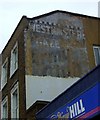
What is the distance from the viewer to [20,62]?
950 inches

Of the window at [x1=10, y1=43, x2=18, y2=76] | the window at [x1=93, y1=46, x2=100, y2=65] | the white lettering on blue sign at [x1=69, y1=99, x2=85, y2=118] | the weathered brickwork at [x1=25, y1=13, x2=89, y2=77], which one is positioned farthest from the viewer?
the window at [x1=10, y1=43, x2=18, y2=76]

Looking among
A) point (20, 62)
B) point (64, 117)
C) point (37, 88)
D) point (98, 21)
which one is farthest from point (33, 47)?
point (64, 117)

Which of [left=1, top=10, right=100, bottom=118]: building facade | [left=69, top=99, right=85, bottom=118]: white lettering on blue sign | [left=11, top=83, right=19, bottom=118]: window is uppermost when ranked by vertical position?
[left=1, top=10, right=100, bottom=118]: building facade

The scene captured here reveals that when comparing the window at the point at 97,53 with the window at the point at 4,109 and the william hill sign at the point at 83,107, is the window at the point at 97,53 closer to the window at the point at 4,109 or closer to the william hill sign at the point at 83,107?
the window at the point at 4,109

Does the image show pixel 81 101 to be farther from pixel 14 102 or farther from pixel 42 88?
pixel 14 102

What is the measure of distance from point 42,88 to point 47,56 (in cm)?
240

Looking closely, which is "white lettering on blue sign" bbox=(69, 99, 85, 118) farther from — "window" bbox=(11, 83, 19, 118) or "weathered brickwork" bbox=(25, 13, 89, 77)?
"window" bbox=(11, 83, 19, 118)

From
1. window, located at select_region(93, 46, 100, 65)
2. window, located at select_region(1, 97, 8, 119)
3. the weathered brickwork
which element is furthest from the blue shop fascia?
window, located at select_region(1, 97, 8, 119)

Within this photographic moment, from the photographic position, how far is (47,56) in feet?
78.4

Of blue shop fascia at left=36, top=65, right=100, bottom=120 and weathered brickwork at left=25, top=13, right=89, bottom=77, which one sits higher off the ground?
weathered brickwork at left=25, top=13, right=89, bottom=77

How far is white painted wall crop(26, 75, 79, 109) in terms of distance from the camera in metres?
22.2

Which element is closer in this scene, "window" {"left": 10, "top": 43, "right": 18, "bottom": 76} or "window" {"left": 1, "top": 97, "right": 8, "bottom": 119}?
"window" {"left": 10, "top": 43, "right": 18, "bottom": 76}

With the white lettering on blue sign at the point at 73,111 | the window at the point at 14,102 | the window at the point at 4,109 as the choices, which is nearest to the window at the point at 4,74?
the window at the point at 4,109

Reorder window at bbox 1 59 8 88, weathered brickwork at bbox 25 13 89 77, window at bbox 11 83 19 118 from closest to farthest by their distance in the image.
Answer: weathered brickwork at bbox 25 13 89 77
window at bbox 11 83 19 118
window at bbox 1 59 8 88
